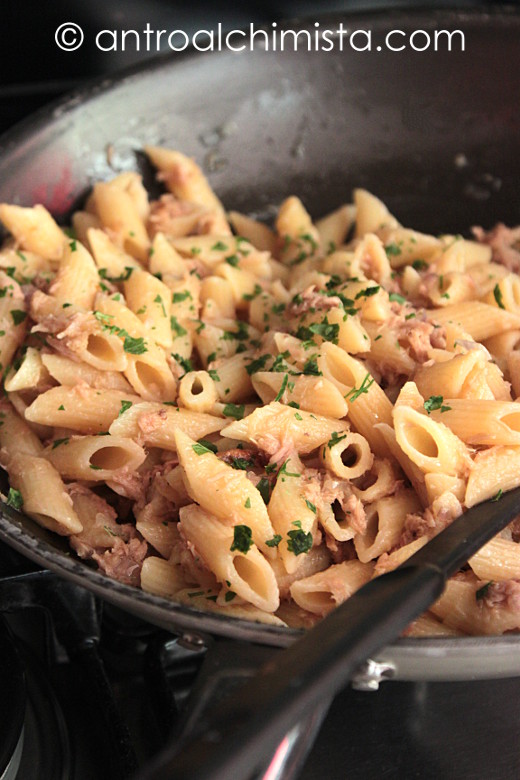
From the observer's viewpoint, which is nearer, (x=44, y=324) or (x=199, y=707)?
(x=199, y=707)

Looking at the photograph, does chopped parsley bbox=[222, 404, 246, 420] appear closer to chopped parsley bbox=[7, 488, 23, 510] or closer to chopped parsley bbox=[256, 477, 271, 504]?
chopped parsley bbox=[256, 477, 271, 504]

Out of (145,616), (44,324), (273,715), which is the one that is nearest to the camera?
(273,715)

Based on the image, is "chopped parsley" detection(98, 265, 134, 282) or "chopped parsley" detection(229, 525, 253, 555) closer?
"chopped parsley" detection(229, 525, 253, 555)

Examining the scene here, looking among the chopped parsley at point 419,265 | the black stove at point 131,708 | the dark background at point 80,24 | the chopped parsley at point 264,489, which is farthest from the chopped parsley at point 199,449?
the dark background at point 80,24

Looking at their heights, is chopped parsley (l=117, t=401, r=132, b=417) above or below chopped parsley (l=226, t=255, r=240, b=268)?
→ below

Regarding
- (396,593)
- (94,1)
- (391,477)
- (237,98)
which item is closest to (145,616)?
(396,593)

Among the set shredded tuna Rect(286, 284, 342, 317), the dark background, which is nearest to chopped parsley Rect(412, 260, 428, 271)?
shredded tuna Rect(286, 284, 342, 317)

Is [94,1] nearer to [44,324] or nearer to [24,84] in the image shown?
[24,84]
